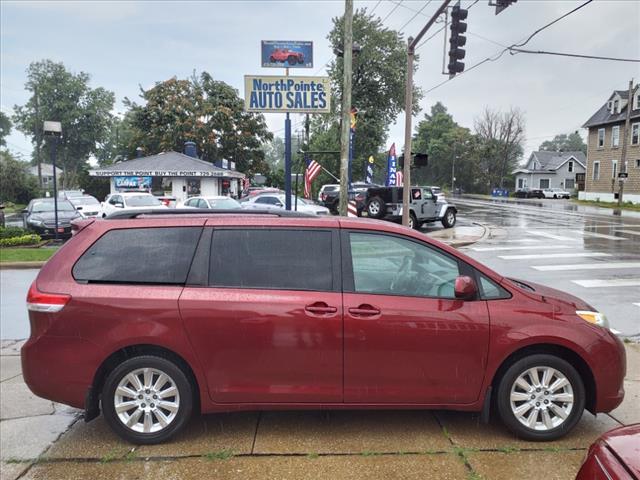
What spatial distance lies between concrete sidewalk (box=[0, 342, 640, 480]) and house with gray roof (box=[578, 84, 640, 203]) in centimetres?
4244

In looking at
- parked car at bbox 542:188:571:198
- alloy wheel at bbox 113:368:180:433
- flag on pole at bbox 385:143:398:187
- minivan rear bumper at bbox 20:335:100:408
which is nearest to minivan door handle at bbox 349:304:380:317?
alloy wheel at bbox 113:368:180:433

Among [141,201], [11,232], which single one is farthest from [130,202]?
[11,232]

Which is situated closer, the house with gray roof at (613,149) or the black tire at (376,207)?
the black tire at (376,207)

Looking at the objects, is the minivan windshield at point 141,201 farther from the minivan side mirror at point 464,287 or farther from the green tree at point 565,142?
the green tree at point 565,142

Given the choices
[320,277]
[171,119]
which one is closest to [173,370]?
[320,277]

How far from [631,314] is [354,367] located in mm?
6225

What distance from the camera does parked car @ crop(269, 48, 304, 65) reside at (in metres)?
15.0

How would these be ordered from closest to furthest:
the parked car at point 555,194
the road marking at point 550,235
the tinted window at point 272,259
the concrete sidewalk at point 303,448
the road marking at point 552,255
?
the concrete sidewalk at point 303,448 → the tinted window at point 272,259 → the road marking at point 552,255 → the road marking at point 550,235 → the parked car at point 555,194

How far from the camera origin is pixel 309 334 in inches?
138

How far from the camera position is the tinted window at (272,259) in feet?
11.9

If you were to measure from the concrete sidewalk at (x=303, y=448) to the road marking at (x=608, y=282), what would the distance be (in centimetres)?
631


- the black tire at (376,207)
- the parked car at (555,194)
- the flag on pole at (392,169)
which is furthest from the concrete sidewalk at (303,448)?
the parked car at (555,194)

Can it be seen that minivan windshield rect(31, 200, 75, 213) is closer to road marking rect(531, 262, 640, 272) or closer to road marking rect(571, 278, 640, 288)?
road marking rect(531, 262, 640, 272)

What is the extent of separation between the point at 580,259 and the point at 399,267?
11.4 metres
